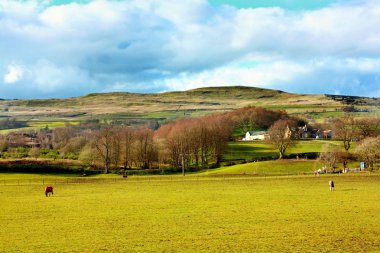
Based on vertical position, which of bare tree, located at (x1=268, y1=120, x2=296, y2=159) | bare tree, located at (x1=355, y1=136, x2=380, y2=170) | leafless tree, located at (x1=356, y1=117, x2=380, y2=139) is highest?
leafless tree, located at (x1=356, y1=117, x2=380, y2=139)

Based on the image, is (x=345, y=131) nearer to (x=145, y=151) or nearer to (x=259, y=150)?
(x=259, y=150)

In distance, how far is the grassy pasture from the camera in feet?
92.0

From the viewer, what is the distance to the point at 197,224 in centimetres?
3516

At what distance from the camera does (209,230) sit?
3262 centimetres

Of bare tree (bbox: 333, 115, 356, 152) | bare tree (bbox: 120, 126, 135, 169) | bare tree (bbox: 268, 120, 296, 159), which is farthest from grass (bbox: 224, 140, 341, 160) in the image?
bare tree (bbox: 120, 126, 135, 169)

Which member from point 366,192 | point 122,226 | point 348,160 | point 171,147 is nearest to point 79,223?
point 122,226

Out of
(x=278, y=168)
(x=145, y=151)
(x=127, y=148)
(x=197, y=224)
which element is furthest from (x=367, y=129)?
(x=197, y=224)

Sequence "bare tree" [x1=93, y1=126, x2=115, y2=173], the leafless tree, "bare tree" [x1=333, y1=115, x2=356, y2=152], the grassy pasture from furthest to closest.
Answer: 1. the leafless tree
2. "bare tree" [x1=333, y1=115, x2=356, y2=152]
3. "bare tree" [x1=93, y1=126, x2=115, y2=173]
4. the grassy pasture

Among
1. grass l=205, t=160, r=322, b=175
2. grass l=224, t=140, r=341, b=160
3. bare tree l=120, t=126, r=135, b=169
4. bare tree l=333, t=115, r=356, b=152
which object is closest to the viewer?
grass l=205, t=160, r=322, b=175

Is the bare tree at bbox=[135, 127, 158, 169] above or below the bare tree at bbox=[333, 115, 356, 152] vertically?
below

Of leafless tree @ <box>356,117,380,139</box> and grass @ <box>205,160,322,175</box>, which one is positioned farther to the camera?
leafless tree @ <box>356,117,380,139</box>

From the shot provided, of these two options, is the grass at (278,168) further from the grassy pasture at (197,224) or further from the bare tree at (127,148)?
the grassy pasture at (197,224)

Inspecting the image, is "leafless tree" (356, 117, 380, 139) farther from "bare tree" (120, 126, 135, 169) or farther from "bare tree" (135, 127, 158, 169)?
"bare tree" (120, 126, 135, 169)

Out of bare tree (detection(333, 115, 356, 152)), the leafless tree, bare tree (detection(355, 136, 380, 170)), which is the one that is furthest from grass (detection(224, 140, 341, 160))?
bare tree (detection(355, 136, 380, 170))
